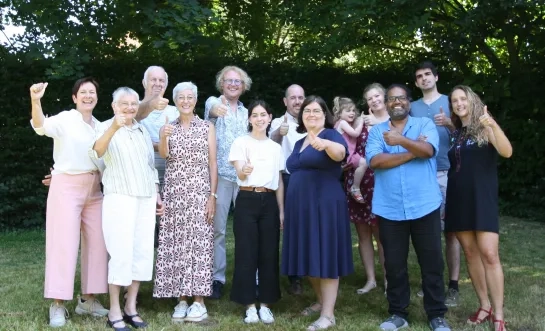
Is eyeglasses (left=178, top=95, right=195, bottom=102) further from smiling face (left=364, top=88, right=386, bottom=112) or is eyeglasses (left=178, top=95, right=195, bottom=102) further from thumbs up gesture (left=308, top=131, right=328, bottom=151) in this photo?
smiling face (left=364, top=88, right=386, bottom=112)

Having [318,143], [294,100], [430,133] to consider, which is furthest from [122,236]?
[430,133]

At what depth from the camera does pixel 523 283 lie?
5.56m

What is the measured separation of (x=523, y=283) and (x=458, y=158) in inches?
81.2

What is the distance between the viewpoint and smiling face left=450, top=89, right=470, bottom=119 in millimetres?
4230

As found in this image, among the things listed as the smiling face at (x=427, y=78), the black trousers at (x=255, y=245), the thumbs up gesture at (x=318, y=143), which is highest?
the smiling face at (x=427, y=78)

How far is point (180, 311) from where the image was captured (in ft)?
14.6

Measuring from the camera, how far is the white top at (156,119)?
4867 millimetres

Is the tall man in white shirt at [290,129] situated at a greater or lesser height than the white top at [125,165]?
greater

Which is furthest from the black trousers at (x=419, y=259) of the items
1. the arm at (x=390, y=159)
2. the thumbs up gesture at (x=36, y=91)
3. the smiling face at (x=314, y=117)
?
the thumbs up gesture at (x=36, y=91)

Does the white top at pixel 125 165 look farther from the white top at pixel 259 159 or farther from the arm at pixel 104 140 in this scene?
the white top at pixel 259 159

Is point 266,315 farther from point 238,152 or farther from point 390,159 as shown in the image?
point 390,159

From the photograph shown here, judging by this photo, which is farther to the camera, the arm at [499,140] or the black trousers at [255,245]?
the black trousers at [255,245]

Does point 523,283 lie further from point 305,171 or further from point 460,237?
point 305,171

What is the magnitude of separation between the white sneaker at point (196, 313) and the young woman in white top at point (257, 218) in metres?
0.25
